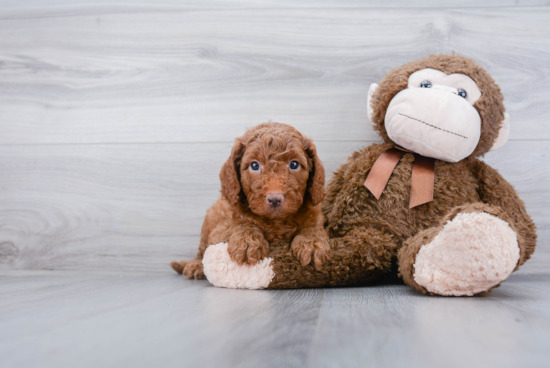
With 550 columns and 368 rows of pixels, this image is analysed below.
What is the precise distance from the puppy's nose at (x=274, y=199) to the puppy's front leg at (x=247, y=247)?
0.37ft

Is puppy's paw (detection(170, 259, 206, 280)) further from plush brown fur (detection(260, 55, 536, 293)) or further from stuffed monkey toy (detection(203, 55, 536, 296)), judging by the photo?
plush brown fur (detection(260, 55, 536, 293))

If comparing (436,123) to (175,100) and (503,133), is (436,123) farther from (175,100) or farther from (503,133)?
(175,100)

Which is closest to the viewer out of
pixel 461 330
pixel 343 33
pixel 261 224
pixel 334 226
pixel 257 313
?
pixel 461 330

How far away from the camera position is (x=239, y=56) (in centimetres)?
153

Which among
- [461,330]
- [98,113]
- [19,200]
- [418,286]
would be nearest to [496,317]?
[461,330]

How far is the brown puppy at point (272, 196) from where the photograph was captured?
0.99 m

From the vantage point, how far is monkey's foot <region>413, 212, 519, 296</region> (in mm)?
828

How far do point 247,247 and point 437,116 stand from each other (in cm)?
59

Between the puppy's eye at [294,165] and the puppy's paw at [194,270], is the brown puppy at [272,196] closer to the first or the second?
the puppy's eye at [294,165]

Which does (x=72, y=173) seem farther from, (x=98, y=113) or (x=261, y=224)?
(x=261, y=224)

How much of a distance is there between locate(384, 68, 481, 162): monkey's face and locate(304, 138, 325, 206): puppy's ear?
0.25 m

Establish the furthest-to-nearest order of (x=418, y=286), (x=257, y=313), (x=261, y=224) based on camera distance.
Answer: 1. (x=261, y=224)
2. (x=418, y=286)
3. (x=257, y=313)

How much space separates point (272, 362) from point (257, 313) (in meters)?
0.24

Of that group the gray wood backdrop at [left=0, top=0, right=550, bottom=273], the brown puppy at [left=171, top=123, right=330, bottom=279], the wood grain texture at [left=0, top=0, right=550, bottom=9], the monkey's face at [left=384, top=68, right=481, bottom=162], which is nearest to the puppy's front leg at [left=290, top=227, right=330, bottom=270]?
the brown puppy at [left=171, top=123, right=330, bottom=279]
